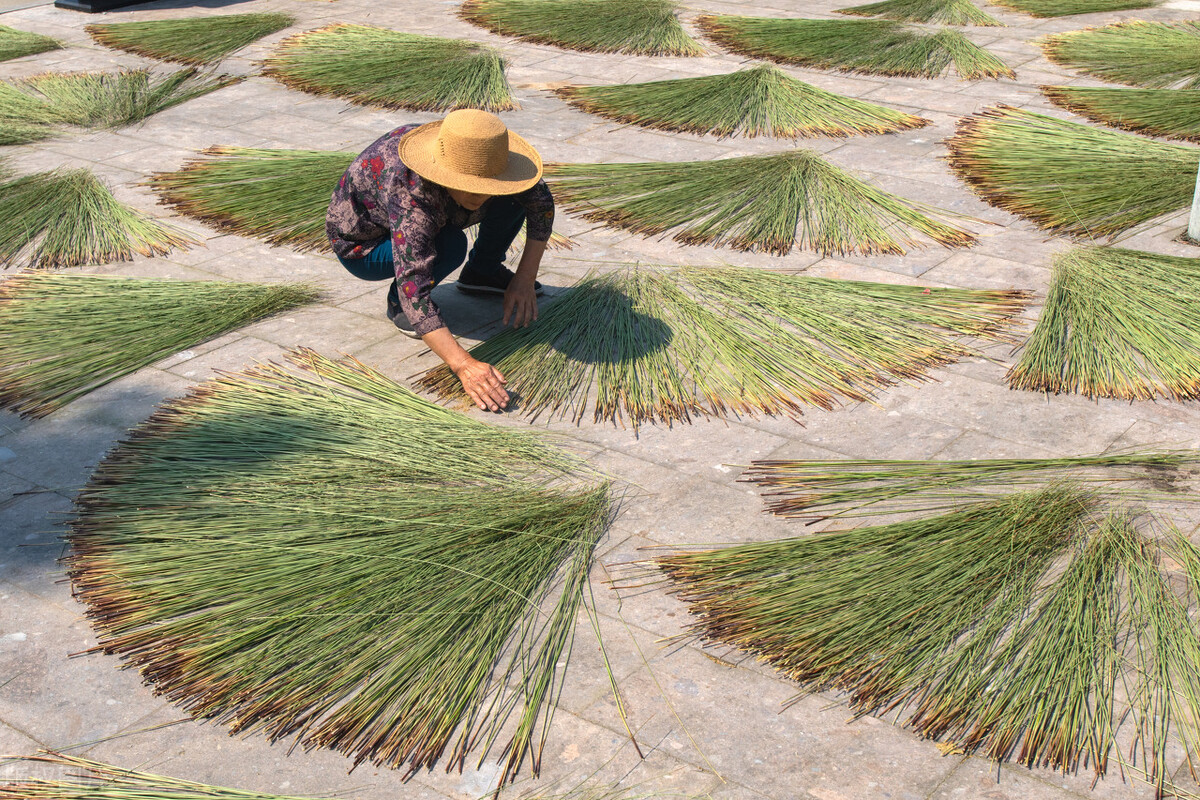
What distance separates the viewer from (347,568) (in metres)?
2.21

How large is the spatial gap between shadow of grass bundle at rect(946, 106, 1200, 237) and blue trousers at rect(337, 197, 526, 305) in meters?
1.76

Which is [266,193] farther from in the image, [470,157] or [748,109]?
[748,109]

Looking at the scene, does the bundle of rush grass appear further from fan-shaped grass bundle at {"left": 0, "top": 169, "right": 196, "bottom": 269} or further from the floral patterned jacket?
the floral patterned jacket

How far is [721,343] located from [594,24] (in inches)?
141

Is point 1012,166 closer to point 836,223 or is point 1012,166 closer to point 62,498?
point 836,223

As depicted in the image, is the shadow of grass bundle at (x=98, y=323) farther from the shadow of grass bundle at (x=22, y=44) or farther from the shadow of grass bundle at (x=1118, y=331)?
the shadow of grass bundle at (x=22, y=44)

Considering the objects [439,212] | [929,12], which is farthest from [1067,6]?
[439,212]

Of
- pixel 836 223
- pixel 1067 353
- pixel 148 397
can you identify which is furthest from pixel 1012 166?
pixel 148 397

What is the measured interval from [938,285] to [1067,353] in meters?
0.54

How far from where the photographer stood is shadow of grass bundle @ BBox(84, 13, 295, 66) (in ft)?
19.6

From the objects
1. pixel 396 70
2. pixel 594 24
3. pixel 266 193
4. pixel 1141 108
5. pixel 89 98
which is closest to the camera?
pixel 266 193

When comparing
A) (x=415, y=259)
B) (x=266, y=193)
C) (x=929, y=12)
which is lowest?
(x=266, y=193)

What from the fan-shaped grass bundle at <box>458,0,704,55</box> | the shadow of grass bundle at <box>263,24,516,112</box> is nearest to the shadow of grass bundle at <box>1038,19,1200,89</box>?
A: the fan-shaped grass bundle at <box>458,0,704,55</box>

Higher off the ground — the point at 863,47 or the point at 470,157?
the point at 470,157
